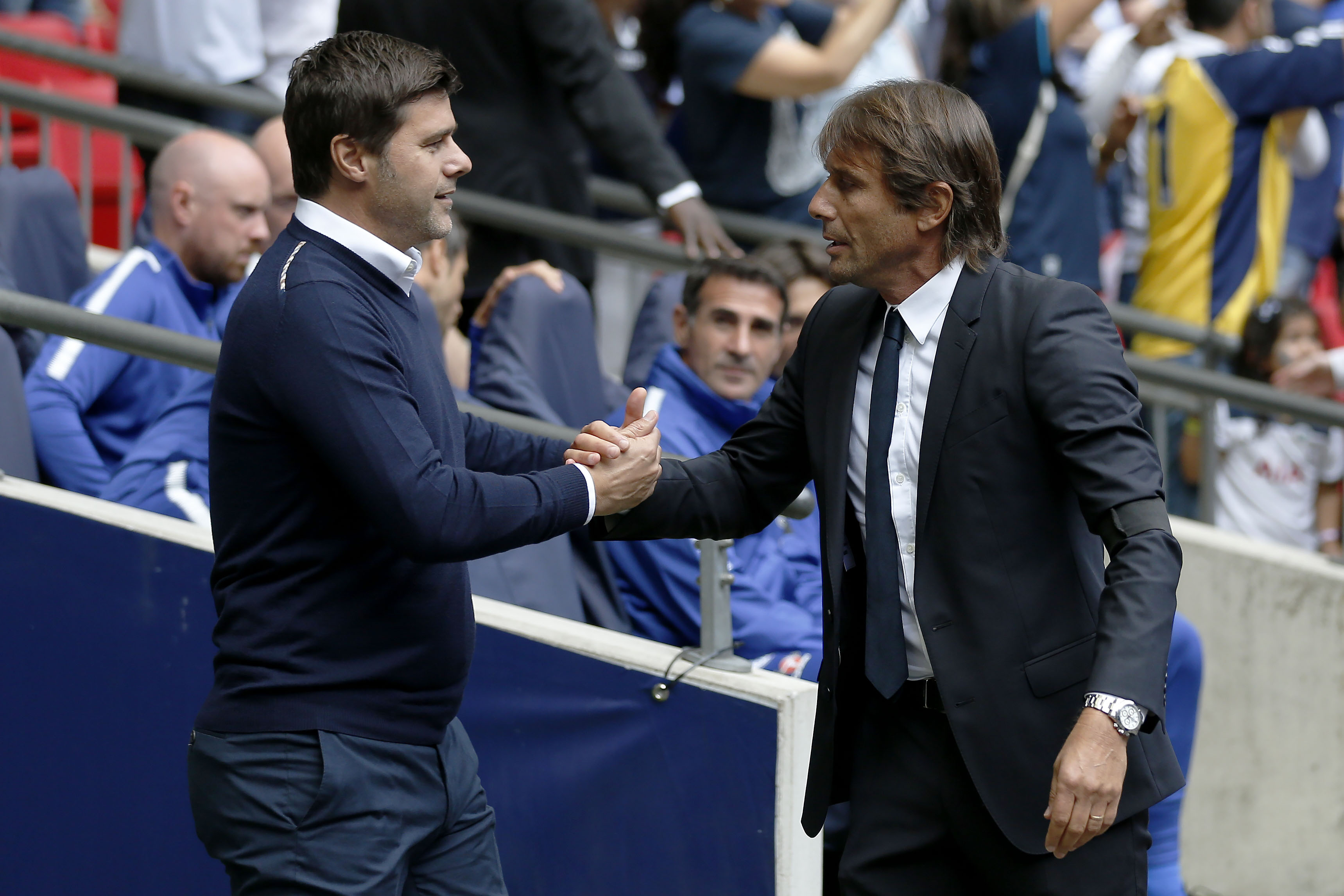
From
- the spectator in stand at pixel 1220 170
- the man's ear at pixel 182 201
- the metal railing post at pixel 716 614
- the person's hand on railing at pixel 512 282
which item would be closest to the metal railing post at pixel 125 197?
the man's ear at pixel 182 201

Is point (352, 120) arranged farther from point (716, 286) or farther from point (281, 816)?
point (716, 286)

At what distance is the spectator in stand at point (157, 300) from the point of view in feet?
12.8

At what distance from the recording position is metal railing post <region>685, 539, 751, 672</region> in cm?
312

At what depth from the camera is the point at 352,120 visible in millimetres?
2229

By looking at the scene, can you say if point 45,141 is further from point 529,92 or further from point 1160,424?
point 1160,424

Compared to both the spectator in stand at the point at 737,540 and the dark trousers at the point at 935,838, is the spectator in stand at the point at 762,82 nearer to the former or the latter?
the spectator in stand at the point at 737,540

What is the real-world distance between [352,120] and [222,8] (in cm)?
412

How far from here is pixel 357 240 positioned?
2.26 metres

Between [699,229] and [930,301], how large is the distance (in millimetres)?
2648

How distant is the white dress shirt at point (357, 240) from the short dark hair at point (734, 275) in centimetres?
222

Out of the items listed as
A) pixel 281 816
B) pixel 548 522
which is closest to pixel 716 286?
pixel 548 522

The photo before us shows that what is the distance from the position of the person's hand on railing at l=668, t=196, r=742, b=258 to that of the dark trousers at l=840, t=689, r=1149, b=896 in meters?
2.73

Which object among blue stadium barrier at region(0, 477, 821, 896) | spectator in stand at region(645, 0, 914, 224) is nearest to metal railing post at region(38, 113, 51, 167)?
spectator in stand at region(645, 0, 914, 224)

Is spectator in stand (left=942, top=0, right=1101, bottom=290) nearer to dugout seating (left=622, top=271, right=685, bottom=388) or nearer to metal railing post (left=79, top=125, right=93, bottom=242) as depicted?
dugout seating (left=622, top=271, right=685, bottom=388)
